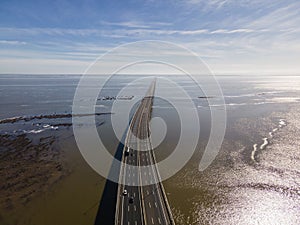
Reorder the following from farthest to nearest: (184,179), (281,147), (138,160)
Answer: (281,147) < (138,160) < (184,179)

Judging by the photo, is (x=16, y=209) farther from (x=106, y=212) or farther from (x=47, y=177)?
(x=106, y=212)

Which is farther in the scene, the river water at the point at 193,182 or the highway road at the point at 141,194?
the river water at the point at 193,182

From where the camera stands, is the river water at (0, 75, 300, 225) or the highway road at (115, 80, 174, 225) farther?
the river water at (0, 75, 300, 225)

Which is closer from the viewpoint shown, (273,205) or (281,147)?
(273,205)

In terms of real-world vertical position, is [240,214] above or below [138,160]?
below

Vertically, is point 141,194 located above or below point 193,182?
above

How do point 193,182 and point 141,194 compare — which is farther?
point 193,182

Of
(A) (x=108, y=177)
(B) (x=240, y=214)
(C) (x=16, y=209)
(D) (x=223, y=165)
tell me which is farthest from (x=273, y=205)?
(C) (x=16, y=209)

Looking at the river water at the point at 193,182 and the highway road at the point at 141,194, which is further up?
the highway road at the point at 141,194

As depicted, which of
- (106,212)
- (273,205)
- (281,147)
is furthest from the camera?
(281,147)

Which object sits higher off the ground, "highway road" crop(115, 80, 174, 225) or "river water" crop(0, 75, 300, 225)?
"highway road" crop(115, 80, 174, 225)
